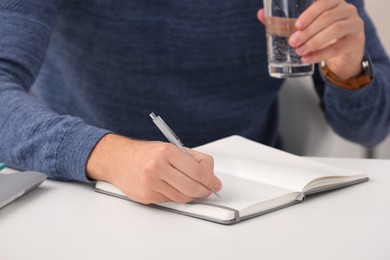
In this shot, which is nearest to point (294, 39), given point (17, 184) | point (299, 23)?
point (299, 23)

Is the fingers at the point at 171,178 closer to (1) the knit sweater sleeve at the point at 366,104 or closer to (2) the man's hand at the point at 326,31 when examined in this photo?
(2) the man's hand at the point at 326,31

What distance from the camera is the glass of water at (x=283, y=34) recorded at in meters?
1.15

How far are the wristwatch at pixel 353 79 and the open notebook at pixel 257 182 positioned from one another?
42 centimetres

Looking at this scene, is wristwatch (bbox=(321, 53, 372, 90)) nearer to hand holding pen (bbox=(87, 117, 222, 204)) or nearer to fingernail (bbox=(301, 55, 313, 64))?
fingernail (bbox=(301, 55, 313, 64))

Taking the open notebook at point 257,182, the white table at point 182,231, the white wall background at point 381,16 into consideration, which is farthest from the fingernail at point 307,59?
the white wall background at point 381,16

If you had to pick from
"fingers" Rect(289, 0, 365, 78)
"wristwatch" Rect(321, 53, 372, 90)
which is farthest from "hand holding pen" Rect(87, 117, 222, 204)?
"wristwatch" Rect(321, 53, 372, 90)

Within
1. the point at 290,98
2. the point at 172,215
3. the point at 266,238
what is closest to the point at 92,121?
the point at 290,98

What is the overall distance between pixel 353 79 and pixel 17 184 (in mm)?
814

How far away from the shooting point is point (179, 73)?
1545 mm

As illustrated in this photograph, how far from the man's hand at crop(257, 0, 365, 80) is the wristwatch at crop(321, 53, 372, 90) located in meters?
0.13

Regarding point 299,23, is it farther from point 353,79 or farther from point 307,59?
point 353,79

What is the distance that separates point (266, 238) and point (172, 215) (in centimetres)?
14

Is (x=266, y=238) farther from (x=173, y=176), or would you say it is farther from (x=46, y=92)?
(x=46, y=92)

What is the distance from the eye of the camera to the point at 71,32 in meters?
1.53
